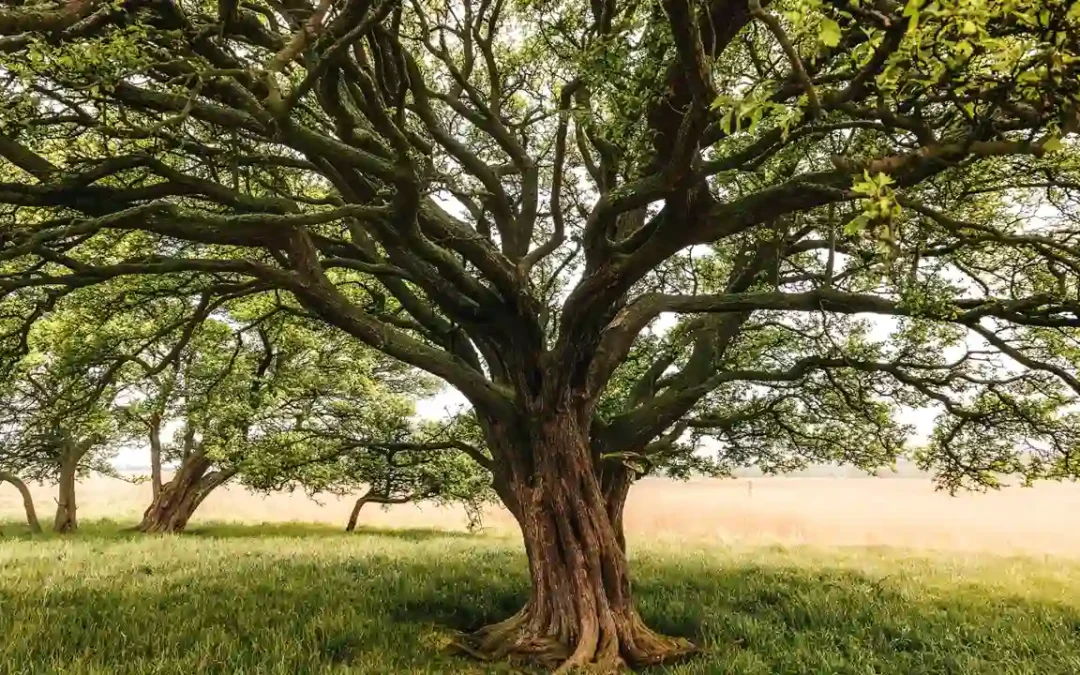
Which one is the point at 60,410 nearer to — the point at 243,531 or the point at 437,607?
the point at 437,607

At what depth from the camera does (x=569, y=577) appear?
9.16 metres

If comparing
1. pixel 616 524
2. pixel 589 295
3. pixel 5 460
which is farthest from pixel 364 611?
pixel 5 460

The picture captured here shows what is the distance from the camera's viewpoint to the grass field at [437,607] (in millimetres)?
8242

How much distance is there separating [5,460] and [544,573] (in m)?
21.7

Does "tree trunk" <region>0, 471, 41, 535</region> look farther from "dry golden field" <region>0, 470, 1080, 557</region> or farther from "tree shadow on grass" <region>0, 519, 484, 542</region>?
"dry golden field" <region>0, 470, 1080, 557</region>

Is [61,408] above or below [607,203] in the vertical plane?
below

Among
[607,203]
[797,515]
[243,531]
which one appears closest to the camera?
[607,203]

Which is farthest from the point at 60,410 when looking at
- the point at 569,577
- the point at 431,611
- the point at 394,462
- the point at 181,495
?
the point at 181,495

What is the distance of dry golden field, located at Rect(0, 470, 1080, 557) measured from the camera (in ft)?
77.6

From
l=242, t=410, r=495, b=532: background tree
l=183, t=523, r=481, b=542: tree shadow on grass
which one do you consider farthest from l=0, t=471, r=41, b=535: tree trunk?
l=242, t=410, r=495, b=532: background tree

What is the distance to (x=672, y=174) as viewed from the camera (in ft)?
19.2

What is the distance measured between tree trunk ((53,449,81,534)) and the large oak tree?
1340 centimetres

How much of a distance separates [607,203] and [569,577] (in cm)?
518

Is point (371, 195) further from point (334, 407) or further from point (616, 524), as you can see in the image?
point (334, 407)
